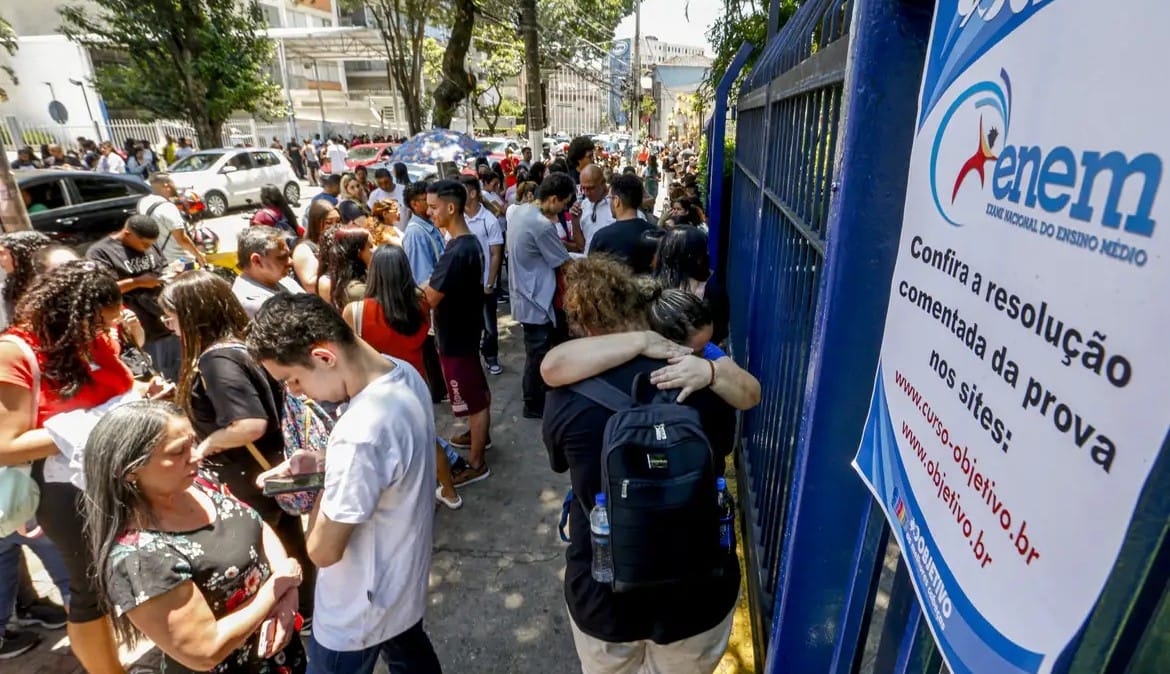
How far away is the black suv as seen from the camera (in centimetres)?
832

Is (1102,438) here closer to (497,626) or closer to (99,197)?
(497,626)

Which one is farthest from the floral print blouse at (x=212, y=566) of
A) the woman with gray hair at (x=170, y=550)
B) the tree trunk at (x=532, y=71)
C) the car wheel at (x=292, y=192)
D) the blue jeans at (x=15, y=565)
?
the car wheel at (x=292, y=192)

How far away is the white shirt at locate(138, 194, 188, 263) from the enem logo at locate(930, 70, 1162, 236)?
640 centimetres

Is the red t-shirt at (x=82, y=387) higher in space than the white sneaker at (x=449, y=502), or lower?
higher

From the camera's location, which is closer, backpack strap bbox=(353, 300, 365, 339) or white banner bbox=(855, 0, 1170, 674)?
white banner bbox=(855, 0, 1170, 674)

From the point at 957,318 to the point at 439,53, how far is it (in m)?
37.3

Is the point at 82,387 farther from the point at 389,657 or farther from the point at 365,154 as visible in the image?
the point at 365,154

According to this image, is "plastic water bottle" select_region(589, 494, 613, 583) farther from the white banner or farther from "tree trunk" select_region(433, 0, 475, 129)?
"tree trunk" select_region(433, 0, 475, 129)

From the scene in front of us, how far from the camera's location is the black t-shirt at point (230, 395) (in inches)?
90.5

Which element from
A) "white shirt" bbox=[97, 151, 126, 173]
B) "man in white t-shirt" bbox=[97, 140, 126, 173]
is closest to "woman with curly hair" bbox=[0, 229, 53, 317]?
"man in white t-shirt" bbox=[97, 140, 126, 173]

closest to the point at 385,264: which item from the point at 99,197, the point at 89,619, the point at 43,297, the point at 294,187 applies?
→ the point at 43,297

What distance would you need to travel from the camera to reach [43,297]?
7.34 ft

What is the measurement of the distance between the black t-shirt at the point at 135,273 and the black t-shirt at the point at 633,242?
315 cm

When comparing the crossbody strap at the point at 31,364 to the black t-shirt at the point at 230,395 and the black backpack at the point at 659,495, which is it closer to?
the black t-shirt at the point at 230,395
